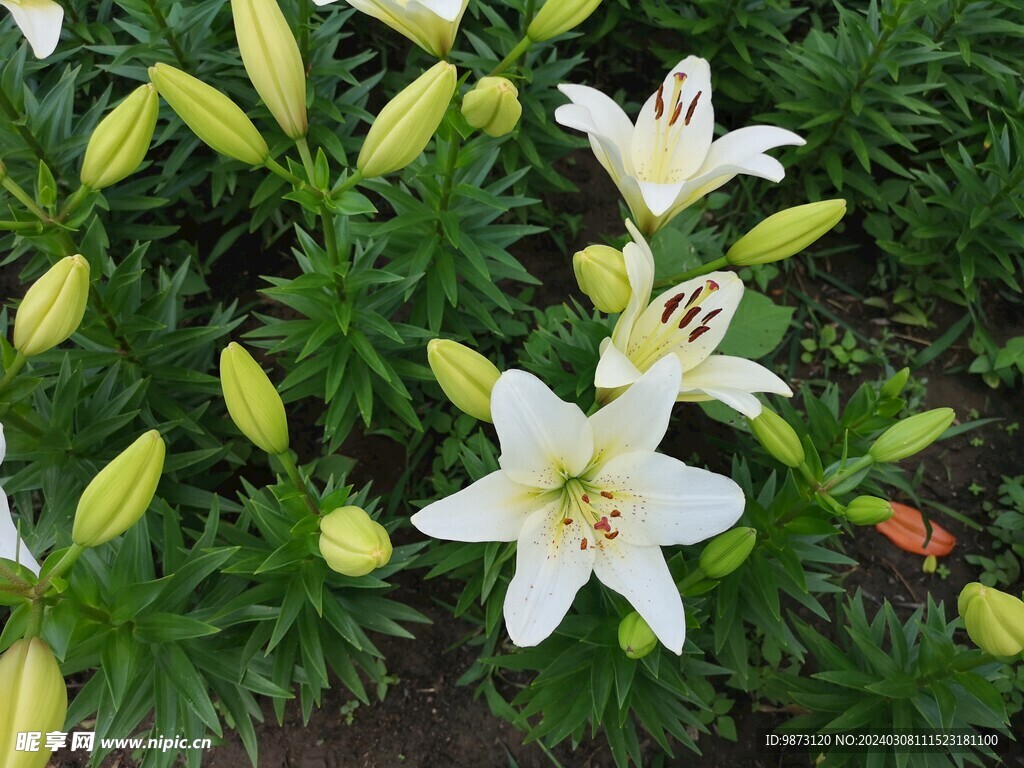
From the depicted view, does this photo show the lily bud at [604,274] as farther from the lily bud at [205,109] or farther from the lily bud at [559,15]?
the lily bud at [205,109]

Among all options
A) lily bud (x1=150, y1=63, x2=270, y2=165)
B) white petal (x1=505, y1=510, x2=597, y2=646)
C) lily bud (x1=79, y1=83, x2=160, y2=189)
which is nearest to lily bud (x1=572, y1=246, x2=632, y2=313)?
white petal (x1=505, y1=510, x2=597, y2=646)

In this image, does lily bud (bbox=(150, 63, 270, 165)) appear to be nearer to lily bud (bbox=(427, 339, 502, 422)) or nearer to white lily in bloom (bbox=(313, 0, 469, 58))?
white lily in bloom (bbox=(313, 0, 469, 58))

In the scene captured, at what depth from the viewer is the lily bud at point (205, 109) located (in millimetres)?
1272

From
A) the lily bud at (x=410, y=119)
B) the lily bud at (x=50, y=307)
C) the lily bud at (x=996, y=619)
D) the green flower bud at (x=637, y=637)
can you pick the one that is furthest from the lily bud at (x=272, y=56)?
the lily bud at (x=996, y=619)

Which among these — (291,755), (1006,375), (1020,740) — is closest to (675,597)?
(291,755)

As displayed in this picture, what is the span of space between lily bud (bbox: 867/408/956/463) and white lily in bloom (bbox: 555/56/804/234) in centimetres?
53

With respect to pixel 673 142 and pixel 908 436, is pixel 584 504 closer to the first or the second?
A: pixel 908 436

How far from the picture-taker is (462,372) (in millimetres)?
1220

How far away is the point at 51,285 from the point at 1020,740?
9.36 ft

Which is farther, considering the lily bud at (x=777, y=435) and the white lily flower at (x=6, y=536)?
the lily bud at (x=777, y=435)

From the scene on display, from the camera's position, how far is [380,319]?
6.04ft

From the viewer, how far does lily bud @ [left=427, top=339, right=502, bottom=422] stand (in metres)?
1.20

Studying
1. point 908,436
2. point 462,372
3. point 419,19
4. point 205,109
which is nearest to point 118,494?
point 462,372

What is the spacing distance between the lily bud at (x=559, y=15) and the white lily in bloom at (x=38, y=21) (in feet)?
3.26
